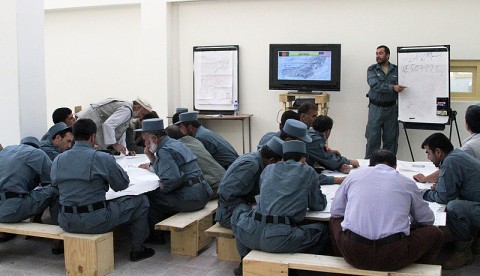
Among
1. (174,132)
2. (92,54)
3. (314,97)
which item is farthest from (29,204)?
(92,54)

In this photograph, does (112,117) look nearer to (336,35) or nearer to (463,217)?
(336,35)

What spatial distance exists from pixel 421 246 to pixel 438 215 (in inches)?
19.4

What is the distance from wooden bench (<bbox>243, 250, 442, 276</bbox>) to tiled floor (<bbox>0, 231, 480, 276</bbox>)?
624 mm

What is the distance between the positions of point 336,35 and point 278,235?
16.4 ft

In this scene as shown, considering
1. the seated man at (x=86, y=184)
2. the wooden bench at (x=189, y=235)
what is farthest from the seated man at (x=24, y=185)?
the wooden bench at (x=189, y=235)

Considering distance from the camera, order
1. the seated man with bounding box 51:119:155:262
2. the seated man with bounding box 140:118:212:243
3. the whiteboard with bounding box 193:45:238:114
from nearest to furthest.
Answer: the seated man with bounding box 51:119:155:262
the seated man with bounding box 140:118:212:243
the whiteboard with bounding box 193:45:238:114

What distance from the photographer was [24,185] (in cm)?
442

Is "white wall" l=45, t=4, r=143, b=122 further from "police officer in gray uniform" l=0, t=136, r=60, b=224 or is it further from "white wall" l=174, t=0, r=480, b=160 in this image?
"police officer in gray uniform" l=0, t=136, r=60, b=224

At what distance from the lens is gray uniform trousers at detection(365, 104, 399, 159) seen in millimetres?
7375

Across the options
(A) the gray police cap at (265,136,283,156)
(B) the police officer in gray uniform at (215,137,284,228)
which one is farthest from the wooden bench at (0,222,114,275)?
(A) the gray police cap at (265,136,283,156)

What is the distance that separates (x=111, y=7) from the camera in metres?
9.26

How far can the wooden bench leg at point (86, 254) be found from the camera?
3.98 metres

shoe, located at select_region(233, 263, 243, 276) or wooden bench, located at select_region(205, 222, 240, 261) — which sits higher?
wooden bench, located at select_region(205, 222, 240, 261)

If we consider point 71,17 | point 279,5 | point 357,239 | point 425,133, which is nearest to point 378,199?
point 357,239
